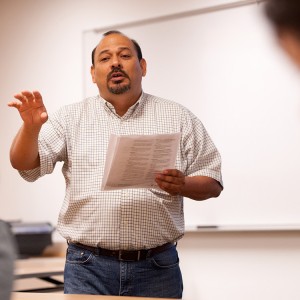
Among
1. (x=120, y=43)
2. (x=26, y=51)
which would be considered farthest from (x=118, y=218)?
(x=26, y=51)

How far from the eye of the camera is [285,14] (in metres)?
0.72

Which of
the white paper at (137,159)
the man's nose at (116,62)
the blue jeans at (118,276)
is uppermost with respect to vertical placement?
the man's nose at (116,62)

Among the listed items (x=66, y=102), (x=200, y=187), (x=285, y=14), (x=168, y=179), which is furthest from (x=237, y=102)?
(x=285, y=14)

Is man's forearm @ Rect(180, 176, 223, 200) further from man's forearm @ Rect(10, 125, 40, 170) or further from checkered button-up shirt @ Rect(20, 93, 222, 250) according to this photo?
man's forearm @ Rect(10, 125, 40, 170)

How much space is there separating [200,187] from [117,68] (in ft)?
2.03

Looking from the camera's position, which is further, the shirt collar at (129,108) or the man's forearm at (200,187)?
the shirt collar at (129,108)

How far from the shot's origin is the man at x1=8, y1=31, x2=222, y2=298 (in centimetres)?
224

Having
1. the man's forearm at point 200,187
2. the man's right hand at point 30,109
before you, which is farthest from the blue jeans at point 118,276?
the man's right hand at point 30,109

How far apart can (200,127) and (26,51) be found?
8.14 ft

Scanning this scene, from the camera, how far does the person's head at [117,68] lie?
2.47m

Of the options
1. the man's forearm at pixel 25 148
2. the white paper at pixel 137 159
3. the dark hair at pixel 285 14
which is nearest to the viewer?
the dark hair at pixel 285 14

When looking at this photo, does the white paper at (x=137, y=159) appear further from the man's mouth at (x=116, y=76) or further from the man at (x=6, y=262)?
the man at (x=6, y=262)

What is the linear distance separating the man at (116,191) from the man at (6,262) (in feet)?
4.10

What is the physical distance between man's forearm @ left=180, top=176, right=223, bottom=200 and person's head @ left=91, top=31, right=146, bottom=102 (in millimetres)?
476
